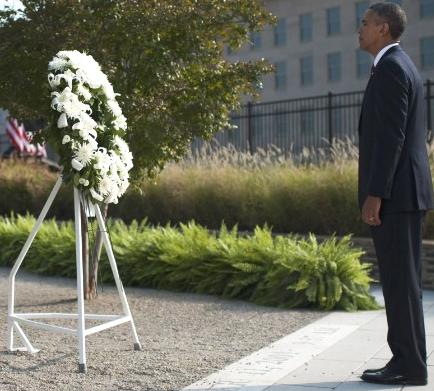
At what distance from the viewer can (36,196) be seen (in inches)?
627

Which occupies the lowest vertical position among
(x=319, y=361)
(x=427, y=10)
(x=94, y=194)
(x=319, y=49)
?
(x=319, y=361)

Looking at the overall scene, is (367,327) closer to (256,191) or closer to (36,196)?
(256,191)

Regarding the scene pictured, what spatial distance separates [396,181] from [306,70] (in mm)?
56545

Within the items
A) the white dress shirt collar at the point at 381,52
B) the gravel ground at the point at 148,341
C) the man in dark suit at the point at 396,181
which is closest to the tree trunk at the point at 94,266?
the gravel ground at the point at 148,341

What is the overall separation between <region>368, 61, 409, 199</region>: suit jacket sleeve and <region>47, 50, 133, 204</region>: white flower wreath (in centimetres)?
198

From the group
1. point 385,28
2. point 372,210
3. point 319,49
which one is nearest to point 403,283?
point 372,210

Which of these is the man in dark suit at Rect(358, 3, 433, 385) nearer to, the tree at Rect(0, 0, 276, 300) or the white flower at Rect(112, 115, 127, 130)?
the white flower at Rect(112, 115, 127, 130)

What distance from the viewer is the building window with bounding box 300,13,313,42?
198 ft

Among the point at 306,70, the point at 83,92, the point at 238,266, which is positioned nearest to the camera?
the point at 83,92

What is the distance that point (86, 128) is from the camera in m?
5.89

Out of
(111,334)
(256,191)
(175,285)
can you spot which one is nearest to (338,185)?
(256,191)

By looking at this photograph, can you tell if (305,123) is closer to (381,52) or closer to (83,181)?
(83,181)

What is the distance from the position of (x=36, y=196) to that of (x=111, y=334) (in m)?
9.16

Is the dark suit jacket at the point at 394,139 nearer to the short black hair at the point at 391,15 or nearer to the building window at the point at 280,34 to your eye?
the short black hair at the point at 391,15
